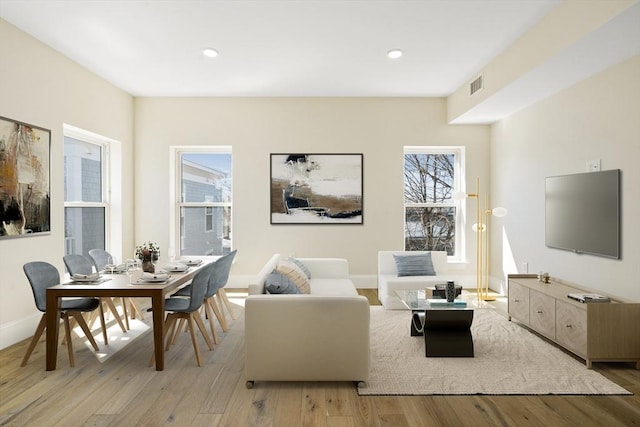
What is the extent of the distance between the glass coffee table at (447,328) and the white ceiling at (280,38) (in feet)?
8.44

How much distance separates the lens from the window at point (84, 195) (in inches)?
194

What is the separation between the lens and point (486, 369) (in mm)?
3164

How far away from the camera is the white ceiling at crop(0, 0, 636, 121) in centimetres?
345

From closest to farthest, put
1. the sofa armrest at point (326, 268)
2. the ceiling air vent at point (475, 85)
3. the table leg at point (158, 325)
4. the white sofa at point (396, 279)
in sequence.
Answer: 1. the table leg at point (158, 325)
2. the white sofa at point (396, 279)
3. the ceiling air vent at point (475, 85)
4. the sofa armrest at point (326, 268)

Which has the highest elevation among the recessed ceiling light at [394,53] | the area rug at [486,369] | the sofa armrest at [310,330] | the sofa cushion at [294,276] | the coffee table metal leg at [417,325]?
the recessed ceiling light at [394,53]

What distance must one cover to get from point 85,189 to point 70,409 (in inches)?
139

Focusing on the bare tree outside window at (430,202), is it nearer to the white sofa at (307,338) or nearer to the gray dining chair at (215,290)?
the gray dining chair at (215,290)

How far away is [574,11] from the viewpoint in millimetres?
3152

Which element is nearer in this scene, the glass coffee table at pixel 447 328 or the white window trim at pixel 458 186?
the glass coffee table at pixel 447 328

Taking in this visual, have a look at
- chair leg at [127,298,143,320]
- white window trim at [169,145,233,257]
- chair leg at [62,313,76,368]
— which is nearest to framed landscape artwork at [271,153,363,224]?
white window trim at [169,145,233,257]

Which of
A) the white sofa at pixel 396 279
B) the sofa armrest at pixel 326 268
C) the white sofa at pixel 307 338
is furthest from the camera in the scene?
the sofa armrest at pixel 326 268

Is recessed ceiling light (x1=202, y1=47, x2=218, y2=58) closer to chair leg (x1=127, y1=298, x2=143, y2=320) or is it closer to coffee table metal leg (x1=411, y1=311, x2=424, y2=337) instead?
chair leg (x1=127, y1=298, x2=143, y2=320)

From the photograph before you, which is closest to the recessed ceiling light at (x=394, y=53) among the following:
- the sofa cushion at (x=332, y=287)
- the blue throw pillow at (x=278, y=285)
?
the sofa cushion at (x=332, y=287)

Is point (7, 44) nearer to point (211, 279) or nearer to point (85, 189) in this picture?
point (85, 189)
